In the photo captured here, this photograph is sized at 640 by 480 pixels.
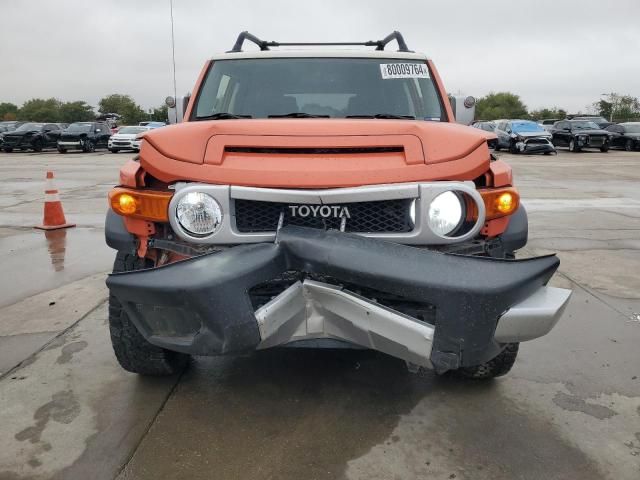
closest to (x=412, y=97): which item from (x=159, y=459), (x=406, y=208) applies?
(x=406, y=208)

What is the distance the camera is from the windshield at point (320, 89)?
3.54 m

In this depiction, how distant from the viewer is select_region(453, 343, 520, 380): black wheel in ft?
9.55

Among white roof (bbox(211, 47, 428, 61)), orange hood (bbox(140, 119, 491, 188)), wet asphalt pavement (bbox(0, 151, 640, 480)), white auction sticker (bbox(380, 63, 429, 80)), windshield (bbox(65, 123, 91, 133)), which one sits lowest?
wet asphalt pavement (bbox(0, 151, 640, 480))

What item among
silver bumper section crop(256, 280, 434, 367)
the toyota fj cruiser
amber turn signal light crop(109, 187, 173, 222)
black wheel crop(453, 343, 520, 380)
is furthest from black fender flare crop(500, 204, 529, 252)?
amber turn signal light crop(109, 187, 173, 222)

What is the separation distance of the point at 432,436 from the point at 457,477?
31 centimetres

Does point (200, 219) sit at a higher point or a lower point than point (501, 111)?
lower

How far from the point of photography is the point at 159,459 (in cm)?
244

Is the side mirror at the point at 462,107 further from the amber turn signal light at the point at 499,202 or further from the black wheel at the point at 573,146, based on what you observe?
the black wheel at the point at 573,146

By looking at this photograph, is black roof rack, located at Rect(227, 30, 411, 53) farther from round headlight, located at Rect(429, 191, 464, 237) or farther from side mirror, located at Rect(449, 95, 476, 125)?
round headlight, located at Rect(429, 191, 464, 237)

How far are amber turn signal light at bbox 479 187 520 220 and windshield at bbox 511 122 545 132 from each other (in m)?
24.6

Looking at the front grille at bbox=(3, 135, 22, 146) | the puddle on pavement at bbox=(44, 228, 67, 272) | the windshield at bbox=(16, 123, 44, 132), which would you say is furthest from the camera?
the windshield at bbox=(16, 123, 44, 132)

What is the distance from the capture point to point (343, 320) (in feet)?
7.40

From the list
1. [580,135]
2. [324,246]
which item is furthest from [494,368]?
[580,135]

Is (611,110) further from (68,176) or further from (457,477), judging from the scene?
(457,477)
